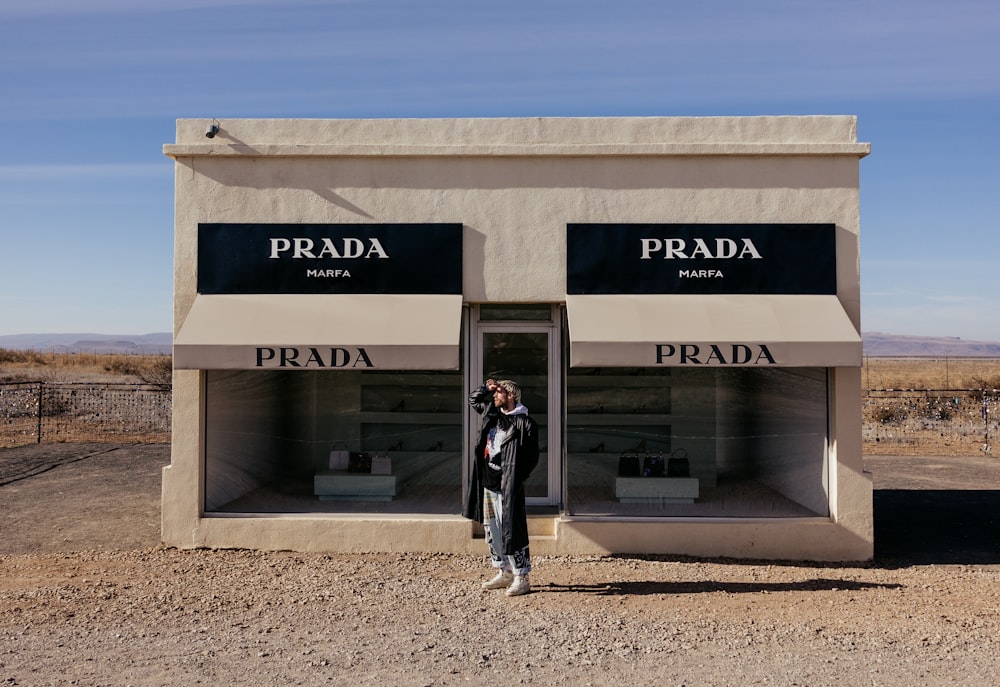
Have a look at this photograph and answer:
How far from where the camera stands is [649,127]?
9.66 meters

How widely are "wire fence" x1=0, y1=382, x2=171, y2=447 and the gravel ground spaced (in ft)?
34.2

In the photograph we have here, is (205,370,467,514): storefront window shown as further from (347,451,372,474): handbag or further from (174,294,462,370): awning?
(174,294,462,370): awning

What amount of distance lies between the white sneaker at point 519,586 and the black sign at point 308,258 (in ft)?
11.4

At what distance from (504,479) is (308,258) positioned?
3.62 meters

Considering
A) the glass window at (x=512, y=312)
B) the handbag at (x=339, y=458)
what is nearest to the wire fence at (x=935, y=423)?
the glass window at (x=512, y=312)

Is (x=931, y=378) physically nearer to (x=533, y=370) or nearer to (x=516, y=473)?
(x=533, y=370)

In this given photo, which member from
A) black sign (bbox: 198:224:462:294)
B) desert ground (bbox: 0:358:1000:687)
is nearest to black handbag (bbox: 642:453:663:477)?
desert ground (bbox: 0:358:1000:687)

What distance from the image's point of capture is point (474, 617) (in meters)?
7.05

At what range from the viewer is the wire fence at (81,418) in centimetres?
2058

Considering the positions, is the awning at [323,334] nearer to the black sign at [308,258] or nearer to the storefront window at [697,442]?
the black sign at [308,258]

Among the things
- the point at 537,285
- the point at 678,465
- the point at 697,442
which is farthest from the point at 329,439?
the point at 697,442

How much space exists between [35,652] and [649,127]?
25.1 ft

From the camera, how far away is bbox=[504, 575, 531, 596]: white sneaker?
7.65m

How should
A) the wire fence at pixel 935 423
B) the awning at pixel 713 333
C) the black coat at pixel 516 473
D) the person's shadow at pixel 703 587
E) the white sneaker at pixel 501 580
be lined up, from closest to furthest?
Answer: the black coat at pixel 516 473, the white sneaker at pixel 501 580, the person's shadow at pixel 703 587, the awning at pixel 713 333, the wire fence at pixel 935 423
